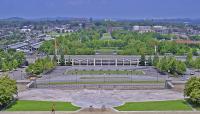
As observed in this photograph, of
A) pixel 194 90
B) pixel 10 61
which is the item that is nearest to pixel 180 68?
pixel 194 90

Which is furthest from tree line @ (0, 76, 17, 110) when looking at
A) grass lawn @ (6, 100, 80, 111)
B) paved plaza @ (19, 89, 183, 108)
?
paved plaza @ (19, 89, 183, 108)

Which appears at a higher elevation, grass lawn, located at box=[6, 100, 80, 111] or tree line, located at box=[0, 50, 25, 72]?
tree line, located at box=[0, 50, 25, 72]

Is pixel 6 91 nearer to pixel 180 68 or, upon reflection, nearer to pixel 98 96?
pixel 98 96

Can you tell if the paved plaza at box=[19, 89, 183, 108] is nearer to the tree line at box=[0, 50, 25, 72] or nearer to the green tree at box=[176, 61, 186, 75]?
the green tree at box=[176, 61, 186, 75]

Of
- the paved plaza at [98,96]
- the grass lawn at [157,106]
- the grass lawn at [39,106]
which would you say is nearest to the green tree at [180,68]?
the paved plaza at [98,96]

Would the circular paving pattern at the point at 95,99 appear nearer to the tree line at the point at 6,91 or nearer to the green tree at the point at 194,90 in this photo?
the tree line at the point at 6,91
